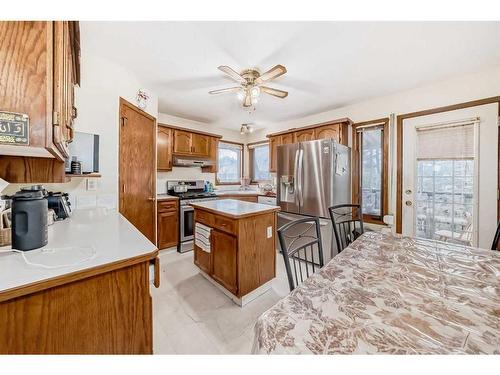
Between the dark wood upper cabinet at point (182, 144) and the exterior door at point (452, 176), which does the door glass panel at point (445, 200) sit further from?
the dark wood upper cabinet at point (182, 144)

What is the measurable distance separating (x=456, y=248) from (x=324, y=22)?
1884 mm

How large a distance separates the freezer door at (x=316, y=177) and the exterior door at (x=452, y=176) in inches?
43.5

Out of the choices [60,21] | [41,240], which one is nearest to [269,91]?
[60,21]

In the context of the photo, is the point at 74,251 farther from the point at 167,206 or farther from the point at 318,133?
the point at 318,133

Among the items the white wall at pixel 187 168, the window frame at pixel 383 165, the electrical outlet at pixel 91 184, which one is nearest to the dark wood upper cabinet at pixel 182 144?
the white wall at pixel 187 168

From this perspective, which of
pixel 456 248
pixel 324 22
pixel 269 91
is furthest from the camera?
pixel 269 91

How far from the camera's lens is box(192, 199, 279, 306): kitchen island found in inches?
73.4

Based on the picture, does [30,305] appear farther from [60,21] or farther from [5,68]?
[60,21]

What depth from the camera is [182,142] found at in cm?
364

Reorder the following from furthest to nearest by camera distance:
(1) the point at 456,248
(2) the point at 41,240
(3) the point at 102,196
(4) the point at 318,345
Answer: (3) the point at 102,196 → (1) the point at 456,248 → (2) the point at 41,240 → (4) the point at 318,345

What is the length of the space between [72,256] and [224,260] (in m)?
1.35

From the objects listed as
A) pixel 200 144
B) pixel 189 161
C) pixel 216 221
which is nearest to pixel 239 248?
pixel 216 221

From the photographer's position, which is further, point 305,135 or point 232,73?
point 305,135
